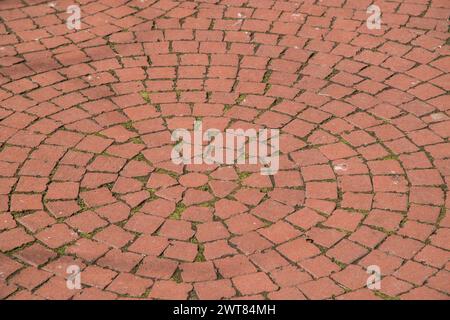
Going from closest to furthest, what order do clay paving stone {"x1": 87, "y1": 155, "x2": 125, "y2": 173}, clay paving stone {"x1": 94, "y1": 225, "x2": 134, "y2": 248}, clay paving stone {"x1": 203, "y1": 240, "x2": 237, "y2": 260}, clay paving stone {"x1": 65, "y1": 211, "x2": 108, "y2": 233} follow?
1. clay paving stone {"x1": 203, "y1": 240, "x2": 237, "y2": 260}
2. clay paving stone {"x1": 94, "y1": 225, "x2": 134, "y2": 248}
3. clay paving stone {"x1": 65, "y1": 211, "x2": 108, "y2": 233}
4. clay paving stone {"x1": 87, "y1": 155, "x2": 125, "y2": 173}

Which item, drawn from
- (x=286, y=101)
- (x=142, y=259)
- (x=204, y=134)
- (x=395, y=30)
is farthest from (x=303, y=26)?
(x=142, y=259)

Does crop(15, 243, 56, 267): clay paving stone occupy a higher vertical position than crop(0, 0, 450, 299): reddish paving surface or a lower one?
lower

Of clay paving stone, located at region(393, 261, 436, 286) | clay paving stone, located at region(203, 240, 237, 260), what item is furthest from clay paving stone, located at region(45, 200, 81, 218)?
clay paving stone, located at region(393, 261, 436, 286)

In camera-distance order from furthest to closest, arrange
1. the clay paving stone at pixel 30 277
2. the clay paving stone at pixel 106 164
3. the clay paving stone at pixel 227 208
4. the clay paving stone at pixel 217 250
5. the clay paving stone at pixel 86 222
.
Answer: the clay paving stone at pixel 106 164
the clay paving stone at pixel 227 208
the clay paving stone at pixel 86 222
the clay paving stone at pixel 217 250
the clay paving stone at pixel 30 277

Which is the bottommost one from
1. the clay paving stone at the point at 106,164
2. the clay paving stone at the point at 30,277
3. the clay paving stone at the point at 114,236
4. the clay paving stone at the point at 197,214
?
the clay paving stone at the point at 30,277

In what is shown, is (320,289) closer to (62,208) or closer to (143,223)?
(143,223)

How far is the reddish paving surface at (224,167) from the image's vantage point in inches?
181

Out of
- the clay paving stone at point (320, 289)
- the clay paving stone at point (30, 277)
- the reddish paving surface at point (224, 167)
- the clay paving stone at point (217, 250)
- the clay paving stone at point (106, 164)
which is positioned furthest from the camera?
the clay paving stone at point (106, 164)

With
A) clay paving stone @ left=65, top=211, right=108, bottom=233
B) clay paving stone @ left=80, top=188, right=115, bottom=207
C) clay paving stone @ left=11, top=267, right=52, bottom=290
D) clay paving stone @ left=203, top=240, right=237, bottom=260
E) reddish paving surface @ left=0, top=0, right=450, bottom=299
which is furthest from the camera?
clay paving stone @ left=80, top=188, right=115, bottom=207

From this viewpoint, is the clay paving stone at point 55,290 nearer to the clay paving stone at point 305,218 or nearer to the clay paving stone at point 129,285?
the clay paving stone at point 129,285

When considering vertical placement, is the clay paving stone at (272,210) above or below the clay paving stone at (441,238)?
above

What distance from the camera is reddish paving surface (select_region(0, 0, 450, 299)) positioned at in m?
4.60

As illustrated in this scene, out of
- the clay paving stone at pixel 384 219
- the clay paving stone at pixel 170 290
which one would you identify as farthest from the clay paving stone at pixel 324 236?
the clay paving stone at pixel 170 290

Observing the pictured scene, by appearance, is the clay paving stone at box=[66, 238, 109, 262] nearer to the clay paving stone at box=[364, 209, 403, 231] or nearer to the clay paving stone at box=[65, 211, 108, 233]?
the clay paving stone at box=[65, 211, 108, 233]
